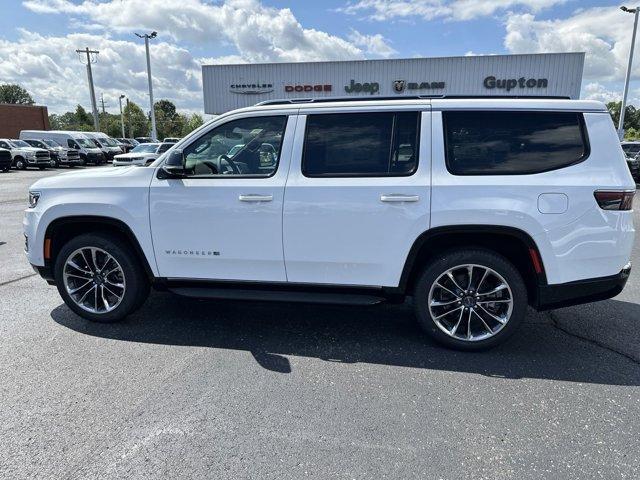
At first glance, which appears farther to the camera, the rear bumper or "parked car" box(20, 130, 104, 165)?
"parked car" box(20, 130, 104, 165)

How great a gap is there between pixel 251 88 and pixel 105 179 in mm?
24815

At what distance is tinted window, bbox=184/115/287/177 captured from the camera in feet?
12.7

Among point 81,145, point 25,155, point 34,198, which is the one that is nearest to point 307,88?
point 81,145

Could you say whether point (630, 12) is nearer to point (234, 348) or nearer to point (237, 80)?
point (237, 80)

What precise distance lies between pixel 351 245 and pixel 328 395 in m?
1.19

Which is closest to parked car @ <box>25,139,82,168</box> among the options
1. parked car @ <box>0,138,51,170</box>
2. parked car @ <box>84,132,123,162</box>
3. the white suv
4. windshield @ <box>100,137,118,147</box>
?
parked car @ <box>0,138,51,170</box>

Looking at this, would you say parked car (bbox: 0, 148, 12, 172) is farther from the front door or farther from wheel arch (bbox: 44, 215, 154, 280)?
the front door

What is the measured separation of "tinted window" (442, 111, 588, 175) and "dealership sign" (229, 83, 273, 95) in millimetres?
25139

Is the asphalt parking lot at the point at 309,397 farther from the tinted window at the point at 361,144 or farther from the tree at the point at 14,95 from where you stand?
the tree at the point at 14,95

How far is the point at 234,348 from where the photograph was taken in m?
3.87

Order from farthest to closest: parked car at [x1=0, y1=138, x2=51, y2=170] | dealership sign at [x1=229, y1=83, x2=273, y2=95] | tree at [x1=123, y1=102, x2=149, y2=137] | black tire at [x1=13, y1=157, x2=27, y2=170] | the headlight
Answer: tree at [x1=123, y1=102, x2=149, y2=137] → dealership sign at [x1=229, y1=83, x2=273, y2=95] → black tire at [x1=13, y1=157, x2=27, y2=170] → parked car at [x1=0, y1=138, x2=51, y2=170] → the headlight

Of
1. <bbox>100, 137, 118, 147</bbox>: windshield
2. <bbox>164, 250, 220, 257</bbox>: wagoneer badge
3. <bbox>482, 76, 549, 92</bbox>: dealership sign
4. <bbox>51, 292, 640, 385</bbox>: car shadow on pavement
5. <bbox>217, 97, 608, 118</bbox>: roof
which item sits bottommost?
<bbox>51, 292, 640, 385</bbox>: car shadow on pavement

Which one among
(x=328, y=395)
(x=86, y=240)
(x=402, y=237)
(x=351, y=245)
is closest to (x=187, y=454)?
(x=328, y=395)

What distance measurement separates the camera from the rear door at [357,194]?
357 centimetres
